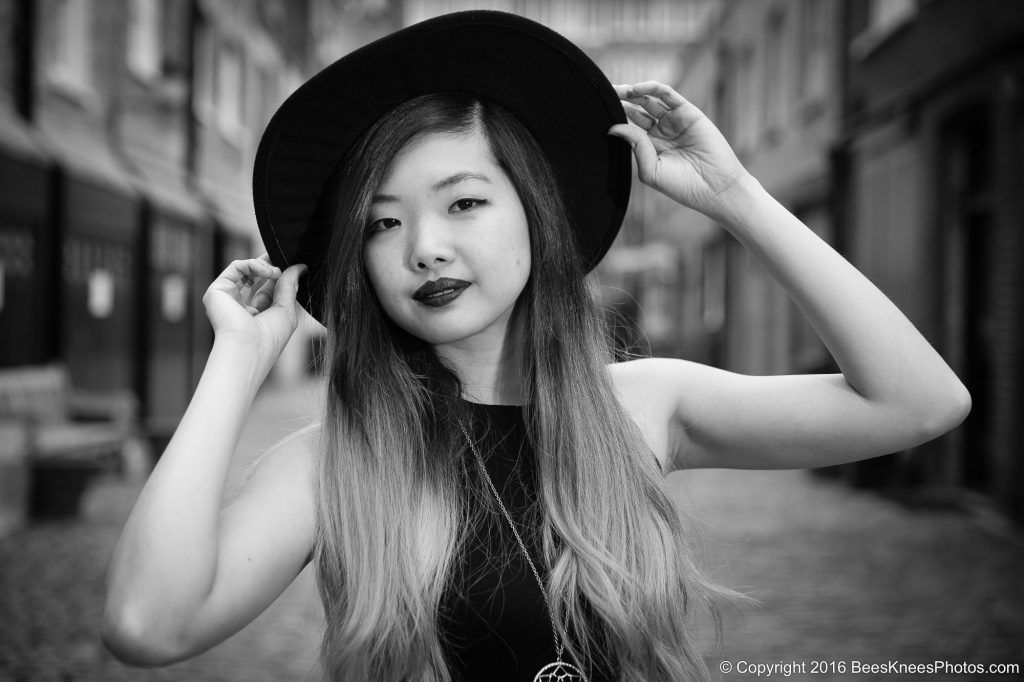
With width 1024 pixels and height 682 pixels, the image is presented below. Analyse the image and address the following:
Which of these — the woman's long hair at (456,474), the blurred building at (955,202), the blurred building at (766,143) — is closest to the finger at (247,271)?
the woman's long hair at (456,474)

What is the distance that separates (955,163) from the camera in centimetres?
834

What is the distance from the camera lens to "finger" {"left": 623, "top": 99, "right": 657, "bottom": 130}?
1.88 metres

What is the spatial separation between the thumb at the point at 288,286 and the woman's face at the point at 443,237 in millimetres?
190

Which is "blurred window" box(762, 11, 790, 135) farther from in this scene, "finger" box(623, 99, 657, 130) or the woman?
the woman

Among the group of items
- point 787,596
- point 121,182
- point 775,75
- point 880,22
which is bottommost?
point 787,596

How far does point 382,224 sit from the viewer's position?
1.71 m

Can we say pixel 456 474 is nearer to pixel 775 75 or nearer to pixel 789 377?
pixel 789 377

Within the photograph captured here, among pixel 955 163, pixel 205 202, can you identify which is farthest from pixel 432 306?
pixel 205 202

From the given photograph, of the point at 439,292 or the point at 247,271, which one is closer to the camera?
the point at 439,292

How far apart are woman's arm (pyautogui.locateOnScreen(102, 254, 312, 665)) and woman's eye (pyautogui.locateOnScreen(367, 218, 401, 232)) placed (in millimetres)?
242

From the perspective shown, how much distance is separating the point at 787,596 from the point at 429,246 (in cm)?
431

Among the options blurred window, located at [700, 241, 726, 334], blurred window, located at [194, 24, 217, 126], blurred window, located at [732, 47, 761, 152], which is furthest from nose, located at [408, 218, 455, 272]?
blurred window, located at [700, 241, 726, 334]

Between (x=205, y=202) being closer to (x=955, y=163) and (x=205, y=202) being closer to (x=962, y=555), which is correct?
(x=955, y=163)

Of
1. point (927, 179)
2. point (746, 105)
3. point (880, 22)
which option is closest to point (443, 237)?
point (927, 179)
